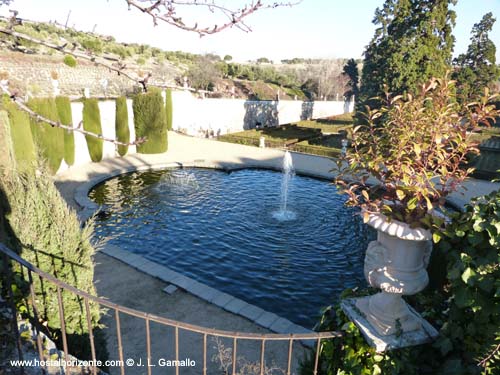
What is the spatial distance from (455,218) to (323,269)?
6076 mm

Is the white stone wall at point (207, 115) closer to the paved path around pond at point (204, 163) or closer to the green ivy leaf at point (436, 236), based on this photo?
the paved path around pond at point (204, 163)

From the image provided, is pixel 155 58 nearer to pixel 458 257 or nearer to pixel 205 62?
pixel 205 62

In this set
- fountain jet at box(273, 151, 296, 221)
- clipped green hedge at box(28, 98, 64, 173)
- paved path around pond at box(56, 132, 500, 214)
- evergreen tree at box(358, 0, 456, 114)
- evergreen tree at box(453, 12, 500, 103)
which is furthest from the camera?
evergreen tree at box(453, 12, 500, 103)

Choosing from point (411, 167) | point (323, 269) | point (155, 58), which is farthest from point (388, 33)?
point (155, 58)

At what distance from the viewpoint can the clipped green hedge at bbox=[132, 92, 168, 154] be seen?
61.8ft

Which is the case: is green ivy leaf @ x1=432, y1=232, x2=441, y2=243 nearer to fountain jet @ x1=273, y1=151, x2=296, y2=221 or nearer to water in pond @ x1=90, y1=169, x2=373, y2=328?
water in pond @ x1=90, y1=169, x2=373, y2=328

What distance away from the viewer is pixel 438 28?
20.9m

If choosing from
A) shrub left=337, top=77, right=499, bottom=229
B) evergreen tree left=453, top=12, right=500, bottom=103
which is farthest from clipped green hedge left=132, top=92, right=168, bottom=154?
evergreen tree left=453, top=12, right=500, bottom=103

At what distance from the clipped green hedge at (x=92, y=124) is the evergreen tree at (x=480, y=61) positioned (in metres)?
35.5

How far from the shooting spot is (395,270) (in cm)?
305

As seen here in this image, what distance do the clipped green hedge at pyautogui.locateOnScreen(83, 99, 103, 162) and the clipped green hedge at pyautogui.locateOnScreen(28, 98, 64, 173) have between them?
157 cm

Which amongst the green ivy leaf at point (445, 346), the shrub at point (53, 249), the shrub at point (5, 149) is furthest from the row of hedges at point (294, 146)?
the green ivy leaf at point (445, 346)

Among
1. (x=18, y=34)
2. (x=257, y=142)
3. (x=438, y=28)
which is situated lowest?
(x=257, y=142)

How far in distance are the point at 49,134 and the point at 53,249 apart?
12.0 meters
